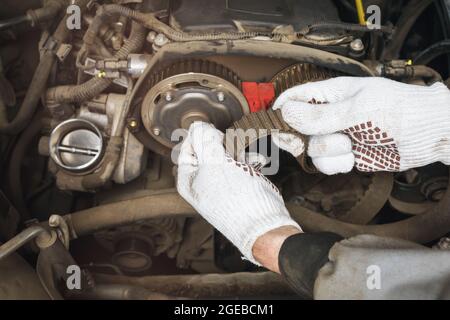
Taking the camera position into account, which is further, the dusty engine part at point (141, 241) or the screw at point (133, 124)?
the dusty engine part at point (141, 241)

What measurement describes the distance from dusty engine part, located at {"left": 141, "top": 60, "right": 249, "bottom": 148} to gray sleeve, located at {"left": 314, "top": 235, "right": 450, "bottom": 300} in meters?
0.54

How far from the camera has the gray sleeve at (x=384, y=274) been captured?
0.60 metres

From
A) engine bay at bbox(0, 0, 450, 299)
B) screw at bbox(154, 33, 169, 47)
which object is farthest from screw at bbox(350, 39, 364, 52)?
screw at bbox(154, 33, 169, 47)

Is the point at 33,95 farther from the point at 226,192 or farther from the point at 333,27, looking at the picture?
the point at 333,27

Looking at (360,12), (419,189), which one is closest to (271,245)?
(419,189)

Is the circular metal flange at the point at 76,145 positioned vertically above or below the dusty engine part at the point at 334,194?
above

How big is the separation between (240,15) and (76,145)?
57 centimetres

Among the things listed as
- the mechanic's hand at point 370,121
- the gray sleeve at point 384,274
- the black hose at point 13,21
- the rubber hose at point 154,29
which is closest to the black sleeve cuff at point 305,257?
the gray sleeve at point 384,274

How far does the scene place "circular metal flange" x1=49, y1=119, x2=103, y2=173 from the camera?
120cm

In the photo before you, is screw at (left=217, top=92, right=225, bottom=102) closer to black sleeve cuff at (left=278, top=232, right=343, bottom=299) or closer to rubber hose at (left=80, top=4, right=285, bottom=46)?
rubber hose at (left=80, top=4, right=285, bottom=46)

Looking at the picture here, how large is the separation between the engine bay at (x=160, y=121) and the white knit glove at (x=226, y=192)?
0.35 ft

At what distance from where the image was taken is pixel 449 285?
59 centimetres

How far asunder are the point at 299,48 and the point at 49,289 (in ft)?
2.73

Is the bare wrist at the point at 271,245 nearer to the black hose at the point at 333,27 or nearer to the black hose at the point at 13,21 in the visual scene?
the black hose at the point at 333,27
